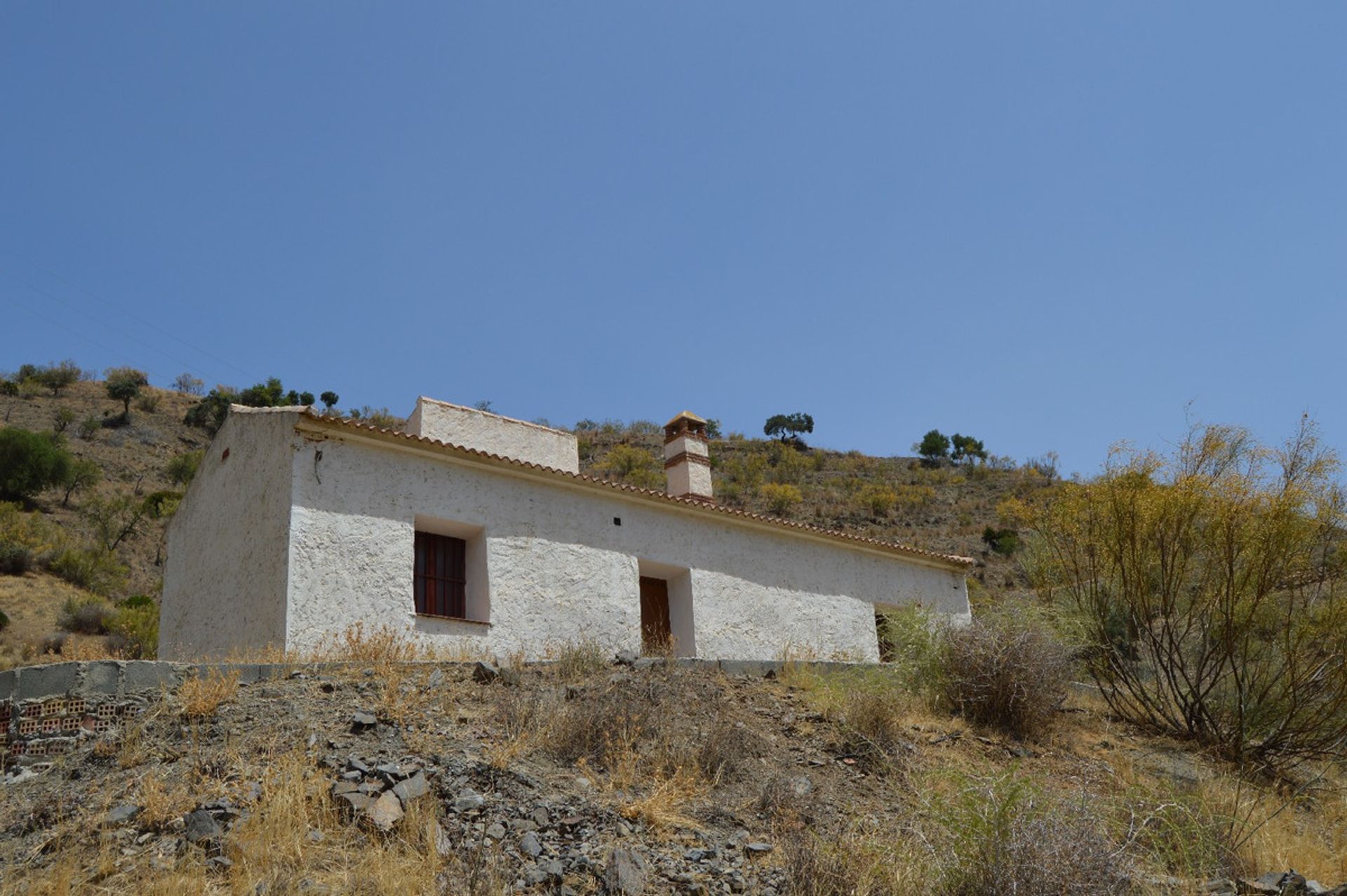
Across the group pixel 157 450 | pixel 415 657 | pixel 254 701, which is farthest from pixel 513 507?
pixel 157 450

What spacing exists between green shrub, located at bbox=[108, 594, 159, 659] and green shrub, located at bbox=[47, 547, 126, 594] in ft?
5.34

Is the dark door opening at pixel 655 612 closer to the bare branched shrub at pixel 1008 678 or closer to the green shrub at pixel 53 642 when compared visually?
the bare branched shrub at pixel 1008 678

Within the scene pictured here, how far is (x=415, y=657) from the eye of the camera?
12.0 m

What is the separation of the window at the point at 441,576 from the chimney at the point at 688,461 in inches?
195

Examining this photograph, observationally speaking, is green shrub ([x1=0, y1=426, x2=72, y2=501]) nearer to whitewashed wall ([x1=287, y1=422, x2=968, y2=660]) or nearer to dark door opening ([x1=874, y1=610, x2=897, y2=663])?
whitewashed wall ([x1=287, y1=422, x2=968, y2=660])

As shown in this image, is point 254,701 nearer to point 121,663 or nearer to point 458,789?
point 121,663

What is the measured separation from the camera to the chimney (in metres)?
18.3

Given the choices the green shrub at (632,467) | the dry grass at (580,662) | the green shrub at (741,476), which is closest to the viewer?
the dry grass at (580,662)

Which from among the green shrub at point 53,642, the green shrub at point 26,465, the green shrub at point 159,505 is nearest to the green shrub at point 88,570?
the green shrub at point 159,505

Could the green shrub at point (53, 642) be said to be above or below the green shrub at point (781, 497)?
below

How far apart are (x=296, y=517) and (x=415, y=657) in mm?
2159

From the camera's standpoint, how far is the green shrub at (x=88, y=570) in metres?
29.1

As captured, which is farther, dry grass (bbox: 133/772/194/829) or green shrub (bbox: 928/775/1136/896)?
Answer: dry grass (bbox: 133/772/194/829)

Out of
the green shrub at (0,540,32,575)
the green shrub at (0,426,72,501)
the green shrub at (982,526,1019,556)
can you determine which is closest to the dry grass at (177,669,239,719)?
the green shrub at (0,540,32,575)
